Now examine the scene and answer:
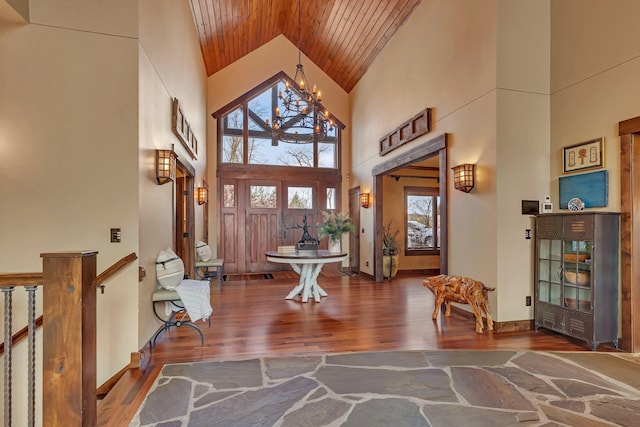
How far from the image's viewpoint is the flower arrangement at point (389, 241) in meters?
7.11

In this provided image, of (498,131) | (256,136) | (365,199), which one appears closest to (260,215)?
(256,136)

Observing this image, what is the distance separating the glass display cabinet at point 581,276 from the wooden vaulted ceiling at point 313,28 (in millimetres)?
4234

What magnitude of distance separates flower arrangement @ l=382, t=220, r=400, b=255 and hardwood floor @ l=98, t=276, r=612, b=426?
6.75 feet

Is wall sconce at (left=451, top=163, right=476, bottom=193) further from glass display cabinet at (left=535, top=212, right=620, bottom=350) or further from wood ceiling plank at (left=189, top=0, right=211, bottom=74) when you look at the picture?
wood ceiling plank at (left=189, top=0, right=211, bottom=74)

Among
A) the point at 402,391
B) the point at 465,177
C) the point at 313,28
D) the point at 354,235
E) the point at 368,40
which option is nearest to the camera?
the point at 402,391

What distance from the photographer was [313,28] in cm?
714

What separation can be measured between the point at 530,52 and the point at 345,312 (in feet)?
12.8

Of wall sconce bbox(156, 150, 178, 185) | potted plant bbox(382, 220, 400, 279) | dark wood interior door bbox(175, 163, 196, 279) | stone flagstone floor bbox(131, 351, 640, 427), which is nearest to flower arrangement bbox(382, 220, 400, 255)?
potted plant bbox(382, 220, 400, 279)

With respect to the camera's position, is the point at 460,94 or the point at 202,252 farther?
the point at 202,252

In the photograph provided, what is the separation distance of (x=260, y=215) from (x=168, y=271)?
180 inches

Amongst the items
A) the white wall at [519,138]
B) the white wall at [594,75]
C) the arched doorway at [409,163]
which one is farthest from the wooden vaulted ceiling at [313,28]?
the white wall at [594,75]

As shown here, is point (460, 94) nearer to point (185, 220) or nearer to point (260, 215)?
point (185, 220)

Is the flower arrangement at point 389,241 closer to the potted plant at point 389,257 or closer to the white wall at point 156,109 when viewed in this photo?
the potted plant at point 389,257

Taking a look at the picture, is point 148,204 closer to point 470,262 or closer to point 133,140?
point 133,140
